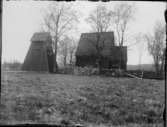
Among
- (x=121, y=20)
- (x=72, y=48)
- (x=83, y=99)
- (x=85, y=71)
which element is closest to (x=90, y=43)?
(x=72, y=48)

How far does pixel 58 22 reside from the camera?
3.16 m

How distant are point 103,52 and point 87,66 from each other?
523 millimetres

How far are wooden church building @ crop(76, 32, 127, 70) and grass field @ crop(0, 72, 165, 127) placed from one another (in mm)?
322

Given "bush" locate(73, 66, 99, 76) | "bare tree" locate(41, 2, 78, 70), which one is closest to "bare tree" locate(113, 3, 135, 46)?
"bare tree" locate(41, 2, 78, 70)

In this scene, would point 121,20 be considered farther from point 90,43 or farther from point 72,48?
point 72,48

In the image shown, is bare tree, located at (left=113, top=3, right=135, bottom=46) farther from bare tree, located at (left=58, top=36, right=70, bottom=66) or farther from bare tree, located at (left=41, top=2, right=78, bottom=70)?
bare tree, located at (left=58, top=36, right=70, bottom=66)

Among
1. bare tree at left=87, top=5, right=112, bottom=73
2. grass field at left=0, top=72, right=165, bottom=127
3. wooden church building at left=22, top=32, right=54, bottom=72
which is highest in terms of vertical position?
bare tree at left=87, top=5, right=112, bottom=73

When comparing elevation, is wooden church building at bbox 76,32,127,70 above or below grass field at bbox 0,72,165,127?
above

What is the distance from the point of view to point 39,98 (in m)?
2.63

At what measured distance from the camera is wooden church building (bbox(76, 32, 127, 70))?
3205 millimetres

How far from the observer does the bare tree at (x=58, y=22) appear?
9.05 ft

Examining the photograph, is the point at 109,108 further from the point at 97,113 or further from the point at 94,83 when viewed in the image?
the point at 94,83

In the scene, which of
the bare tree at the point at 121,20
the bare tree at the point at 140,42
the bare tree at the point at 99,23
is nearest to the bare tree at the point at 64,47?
the bare tree at the point at 99,23

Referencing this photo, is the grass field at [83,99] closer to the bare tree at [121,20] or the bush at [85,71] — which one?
the bush at [85,71]
